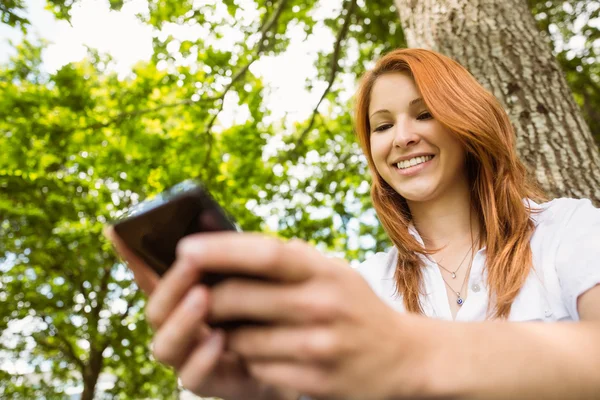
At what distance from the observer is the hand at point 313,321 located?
54 centimetres

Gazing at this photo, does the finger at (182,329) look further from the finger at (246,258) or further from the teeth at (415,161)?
the teeth at (415,161)

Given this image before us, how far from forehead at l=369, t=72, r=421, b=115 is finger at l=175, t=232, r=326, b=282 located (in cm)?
146

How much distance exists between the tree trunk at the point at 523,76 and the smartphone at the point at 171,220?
2.00 meters

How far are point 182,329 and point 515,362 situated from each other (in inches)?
18.1


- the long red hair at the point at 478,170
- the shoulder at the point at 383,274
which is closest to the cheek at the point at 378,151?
the long red hair at the point at 478,170

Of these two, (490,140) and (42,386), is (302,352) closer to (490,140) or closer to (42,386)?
(490,140)

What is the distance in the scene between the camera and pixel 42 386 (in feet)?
41.8

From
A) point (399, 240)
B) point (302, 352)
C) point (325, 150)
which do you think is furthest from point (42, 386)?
point (302, 352)

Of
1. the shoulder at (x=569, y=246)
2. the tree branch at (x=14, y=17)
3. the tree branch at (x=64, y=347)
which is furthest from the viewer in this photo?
the tree branch at (x=64, y=347)

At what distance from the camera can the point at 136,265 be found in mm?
763

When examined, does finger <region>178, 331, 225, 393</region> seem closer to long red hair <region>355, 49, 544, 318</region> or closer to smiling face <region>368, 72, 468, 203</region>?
long red hair <region>355, 49, 544, 318</region>

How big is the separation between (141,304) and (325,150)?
7914 millimetres

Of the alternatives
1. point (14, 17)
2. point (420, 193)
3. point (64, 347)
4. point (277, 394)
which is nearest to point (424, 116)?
point (420, 193)

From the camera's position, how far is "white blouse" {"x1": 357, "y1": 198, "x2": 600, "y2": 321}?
48.5 inches
